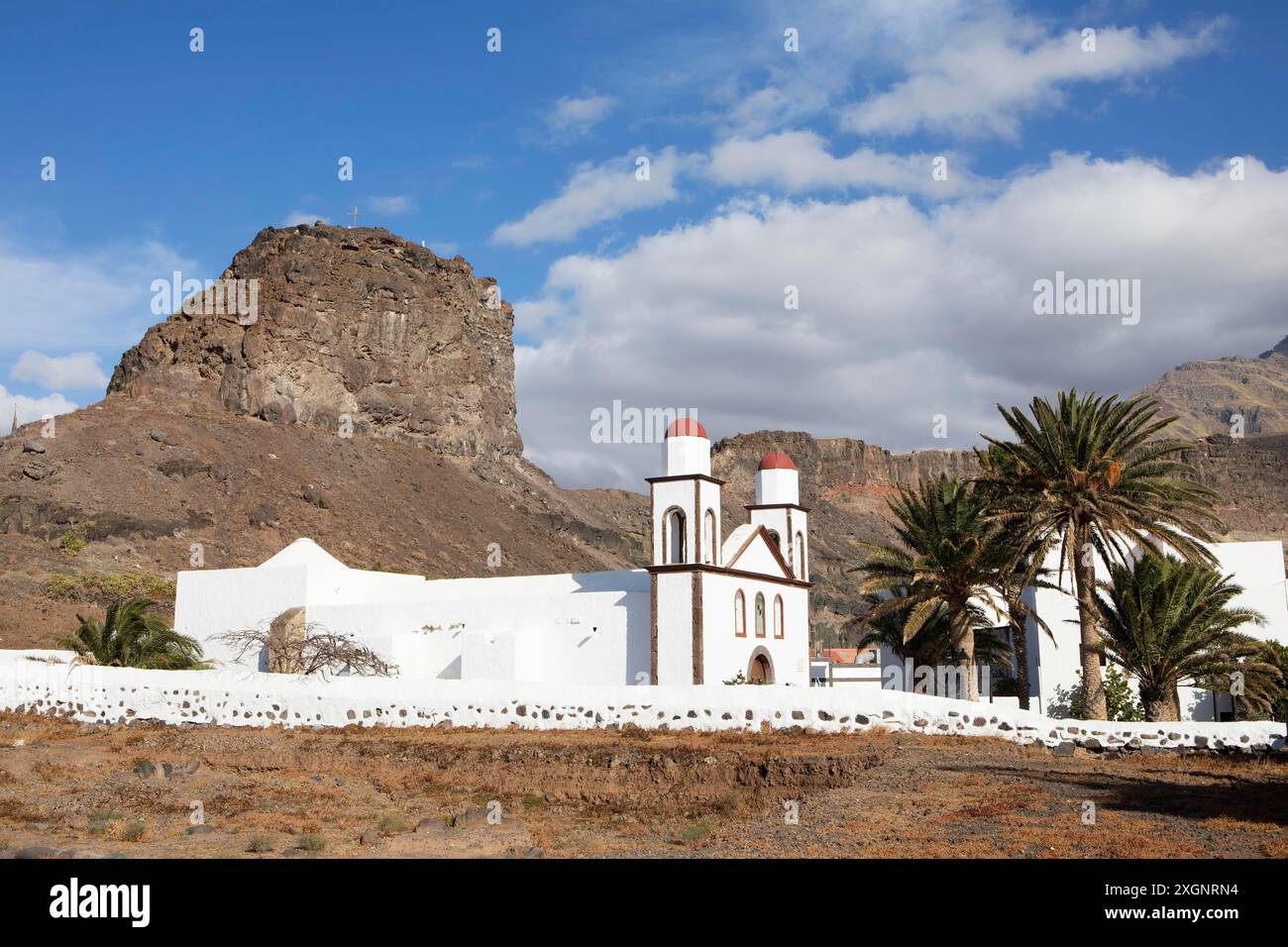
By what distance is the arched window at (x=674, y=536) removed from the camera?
32.1 m

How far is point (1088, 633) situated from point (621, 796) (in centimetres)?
1137

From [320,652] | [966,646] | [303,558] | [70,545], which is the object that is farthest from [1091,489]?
[70,545]

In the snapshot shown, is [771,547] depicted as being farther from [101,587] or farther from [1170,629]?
[101,587]

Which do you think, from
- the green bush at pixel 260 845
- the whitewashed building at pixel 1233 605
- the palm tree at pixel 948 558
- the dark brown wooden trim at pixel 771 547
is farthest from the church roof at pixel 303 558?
the green bush at pixel 260 845

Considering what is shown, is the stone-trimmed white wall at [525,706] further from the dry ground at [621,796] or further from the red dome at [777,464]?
the red dome at [777,464]

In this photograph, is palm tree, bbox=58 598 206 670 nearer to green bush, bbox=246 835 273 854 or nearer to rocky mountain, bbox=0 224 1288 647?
rocky mountain, bbox=0 224 1288 647

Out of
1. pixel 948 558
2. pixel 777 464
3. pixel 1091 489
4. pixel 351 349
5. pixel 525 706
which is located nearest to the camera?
pixel 1091 489

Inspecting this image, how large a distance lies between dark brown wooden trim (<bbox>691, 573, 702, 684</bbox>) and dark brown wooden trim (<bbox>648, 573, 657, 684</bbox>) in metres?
1.15

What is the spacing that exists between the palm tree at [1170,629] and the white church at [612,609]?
10777mm

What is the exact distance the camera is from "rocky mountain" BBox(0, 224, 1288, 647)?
64.1 m

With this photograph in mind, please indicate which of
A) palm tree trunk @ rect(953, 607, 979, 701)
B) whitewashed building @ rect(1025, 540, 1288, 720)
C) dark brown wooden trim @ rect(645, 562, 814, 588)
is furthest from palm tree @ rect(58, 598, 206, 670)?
whitewashed building @ rect(1025, 540, 1288, 720)

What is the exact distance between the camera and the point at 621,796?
18.8 meters
